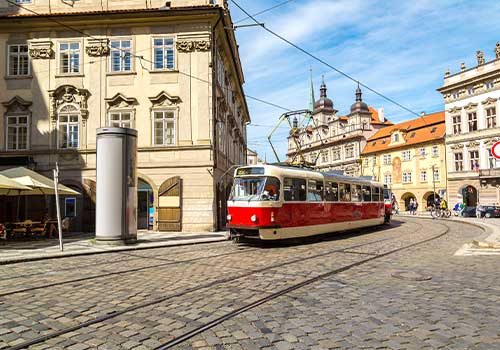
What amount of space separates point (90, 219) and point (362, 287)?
17991 mm

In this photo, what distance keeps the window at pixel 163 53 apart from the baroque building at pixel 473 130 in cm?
4114

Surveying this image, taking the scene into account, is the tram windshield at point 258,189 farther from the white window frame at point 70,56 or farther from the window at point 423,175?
the window at point 423,175

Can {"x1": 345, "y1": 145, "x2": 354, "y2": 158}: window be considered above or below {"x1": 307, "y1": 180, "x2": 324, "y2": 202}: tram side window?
above

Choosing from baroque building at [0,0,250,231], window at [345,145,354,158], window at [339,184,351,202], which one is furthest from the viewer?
window at [345,145,354,158]

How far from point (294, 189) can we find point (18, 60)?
18.5m

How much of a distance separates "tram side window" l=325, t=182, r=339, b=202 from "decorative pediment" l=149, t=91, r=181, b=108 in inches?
385

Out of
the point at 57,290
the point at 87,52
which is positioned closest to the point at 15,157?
the point at 87,52

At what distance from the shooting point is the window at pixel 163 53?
72.6 ft

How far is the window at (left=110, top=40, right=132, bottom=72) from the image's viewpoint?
880 inches

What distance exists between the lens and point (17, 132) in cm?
2281

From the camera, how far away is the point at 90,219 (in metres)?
21.8

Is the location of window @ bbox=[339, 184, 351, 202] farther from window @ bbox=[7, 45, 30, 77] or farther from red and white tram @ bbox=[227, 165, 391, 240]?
window @ bbox=[7, 45, 30, 77]

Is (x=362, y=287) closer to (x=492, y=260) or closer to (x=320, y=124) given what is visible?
(x=492, y=260)

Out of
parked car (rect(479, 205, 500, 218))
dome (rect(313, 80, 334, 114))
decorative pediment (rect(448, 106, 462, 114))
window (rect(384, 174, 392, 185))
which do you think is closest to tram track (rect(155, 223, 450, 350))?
parked car (rect(479, 205, 500, 218))
